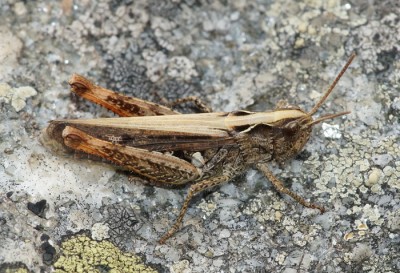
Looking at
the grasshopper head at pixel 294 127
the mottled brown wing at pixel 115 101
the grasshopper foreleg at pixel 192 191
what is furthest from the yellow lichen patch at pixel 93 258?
the grasshopper head at pixel 294 127

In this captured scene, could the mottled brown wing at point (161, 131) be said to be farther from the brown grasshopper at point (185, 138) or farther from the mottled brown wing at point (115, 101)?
the mottled brown wing at point (115, 101)

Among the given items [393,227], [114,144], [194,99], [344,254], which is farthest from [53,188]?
[393,227]

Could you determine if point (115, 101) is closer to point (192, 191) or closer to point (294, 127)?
point (192, 191)

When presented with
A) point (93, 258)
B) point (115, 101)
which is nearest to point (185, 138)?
point (115, 101)

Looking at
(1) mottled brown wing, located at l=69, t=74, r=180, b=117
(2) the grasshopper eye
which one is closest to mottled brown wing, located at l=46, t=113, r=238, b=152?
(1) mottled brown wing, located at l=69, t=74, r=180, b=117

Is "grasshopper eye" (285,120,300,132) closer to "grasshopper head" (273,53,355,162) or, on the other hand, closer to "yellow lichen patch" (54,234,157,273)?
"grasshopper head" (273,53,355,162)

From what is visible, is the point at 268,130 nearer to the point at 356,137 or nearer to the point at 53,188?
the point at 356,137

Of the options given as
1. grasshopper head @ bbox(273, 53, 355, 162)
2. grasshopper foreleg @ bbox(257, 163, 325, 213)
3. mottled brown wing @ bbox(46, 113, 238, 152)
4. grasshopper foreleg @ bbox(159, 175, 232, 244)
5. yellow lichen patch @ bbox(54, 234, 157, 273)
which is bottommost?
yellow lichen patch @ bbox(54, 234, 157, 273)
